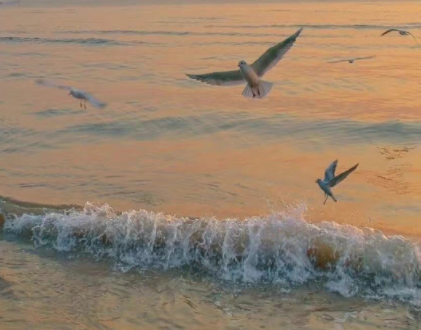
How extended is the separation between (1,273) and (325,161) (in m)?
5.72

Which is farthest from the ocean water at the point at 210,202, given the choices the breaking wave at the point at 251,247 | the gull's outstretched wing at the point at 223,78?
the gull's outstretched wing at the point at 223,78

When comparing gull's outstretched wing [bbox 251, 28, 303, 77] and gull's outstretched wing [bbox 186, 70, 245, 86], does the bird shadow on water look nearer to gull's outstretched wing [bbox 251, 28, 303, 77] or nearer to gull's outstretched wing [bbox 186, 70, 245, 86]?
gull's outstretched wing [bbox 186, 70, 245, 86]

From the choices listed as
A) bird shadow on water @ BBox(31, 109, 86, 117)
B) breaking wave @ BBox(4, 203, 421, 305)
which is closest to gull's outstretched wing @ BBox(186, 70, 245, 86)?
breaking wave @ BBox(4, 203, 421, 305)

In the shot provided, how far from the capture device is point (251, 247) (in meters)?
7.49

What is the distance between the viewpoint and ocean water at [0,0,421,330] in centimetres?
639

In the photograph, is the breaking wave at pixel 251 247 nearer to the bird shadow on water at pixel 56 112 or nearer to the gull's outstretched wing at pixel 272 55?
the gull's outstretched wing at pixel 272 55

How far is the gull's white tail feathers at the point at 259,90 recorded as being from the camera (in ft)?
14.9

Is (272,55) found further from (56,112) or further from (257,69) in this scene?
(56,112)

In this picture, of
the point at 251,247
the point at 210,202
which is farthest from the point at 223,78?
the point at 210,202

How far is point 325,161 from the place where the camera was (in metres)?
11.2

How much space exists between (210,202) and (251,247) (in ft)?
6.27

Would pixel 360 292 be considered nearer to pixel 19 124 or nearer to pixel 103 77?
pixel 19 124

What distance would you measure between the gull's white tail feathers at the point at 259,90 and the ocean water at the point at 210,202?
7.26 feet

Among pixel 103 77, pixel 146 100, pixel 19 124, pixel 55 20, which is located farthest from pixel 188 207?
pixel 55 20
